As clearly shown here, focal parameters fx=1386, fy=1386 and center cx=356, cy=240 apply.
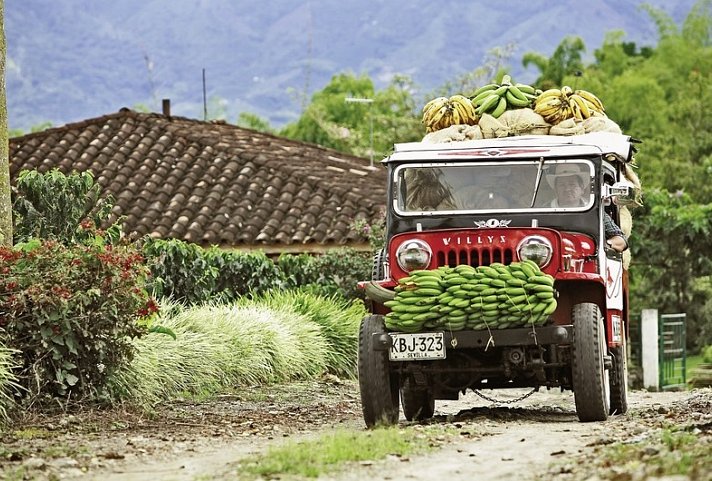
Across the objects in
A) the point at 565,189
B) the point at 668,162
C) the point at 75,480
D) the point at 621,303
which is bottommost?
the point at 75,480

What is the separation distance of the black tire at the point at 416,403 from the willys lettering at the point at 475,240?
2.05 m

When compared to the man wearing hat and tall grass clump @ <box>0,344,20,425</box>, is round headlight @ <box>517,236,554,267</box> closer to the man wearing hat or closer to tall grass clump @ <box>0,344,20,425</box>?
the man wearing hat

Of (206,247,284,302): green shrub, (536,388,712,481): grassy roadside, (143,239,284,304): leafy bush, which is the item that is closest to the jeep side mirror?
(536,388,712,481): grassy roadside

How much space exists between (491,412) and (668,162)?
3401cm

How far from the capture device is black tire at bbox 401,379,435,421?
44.4ft

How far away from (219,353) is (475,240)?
5.15 metres

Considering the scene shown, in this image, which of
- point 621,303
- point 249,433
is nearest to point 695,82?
point 621,303

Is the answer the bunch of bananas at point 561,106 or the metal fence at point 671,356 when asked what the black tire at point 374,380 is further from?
the metal fence at point 671,356

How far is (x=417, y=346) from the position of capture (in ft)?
37.5

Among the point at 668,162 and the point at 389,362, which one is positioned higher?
the point at 668,162

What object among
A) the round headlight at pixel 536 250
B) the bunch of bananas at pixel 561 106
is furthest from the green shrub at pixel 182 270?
the round headlight at pixel 536 250

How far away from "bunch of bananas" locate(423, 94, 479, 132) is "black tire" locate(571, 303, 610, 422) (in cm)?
Result: 304

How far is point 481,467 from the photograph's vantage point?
8.80 metres

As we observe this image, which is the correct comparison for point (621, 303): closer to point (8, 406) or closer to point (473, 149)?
point (473, 149)
